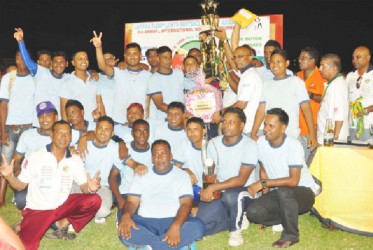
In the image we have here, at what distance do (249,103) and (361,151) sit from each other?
154 centimetres

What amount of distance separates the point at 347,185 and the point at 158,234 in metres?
2.16

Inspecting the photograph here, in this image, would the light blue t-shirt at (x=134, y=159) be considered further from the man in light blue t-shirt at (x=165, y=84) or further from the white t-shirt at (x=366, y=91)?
the white t-shirt at (x=366, y=91)

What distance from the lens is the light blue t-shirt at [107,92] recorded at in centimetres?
752

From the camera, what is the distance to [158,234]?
16.3 feet

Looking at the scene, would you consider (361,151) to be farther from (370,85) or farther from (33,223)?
(33,223)

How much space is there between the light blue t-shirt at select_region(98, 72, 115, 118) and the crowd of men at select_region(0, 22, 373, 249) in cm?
2

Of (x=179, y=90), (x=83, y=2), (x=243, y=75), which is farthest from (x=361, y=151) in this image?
(x=83, y=2)

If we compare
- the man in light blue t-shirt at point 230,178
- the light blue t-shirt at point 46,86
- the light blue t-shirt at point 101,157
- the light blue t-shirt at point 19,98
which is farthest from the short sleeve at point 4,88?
the man in light blue t-shirt at point 230,178

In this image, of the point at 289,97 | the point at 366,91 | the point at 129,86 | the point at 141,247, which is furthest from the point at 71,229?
the point at 366,91

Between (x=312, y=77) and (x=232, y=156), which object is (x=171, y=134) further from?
(x=312, y=77)

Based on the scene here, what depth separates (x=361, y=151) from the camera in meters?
5.47

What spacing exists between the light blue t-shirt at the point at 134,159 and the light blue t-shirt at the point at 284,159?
4.48 feet

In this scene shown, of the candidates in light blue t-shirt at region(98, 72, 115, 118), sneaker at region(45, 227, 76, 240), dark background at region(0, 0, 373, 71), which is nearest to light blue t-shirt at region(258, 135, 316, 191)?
sneaker at region(45, 227, 76, 240)

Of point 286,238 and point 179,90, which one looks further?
point 179,90
